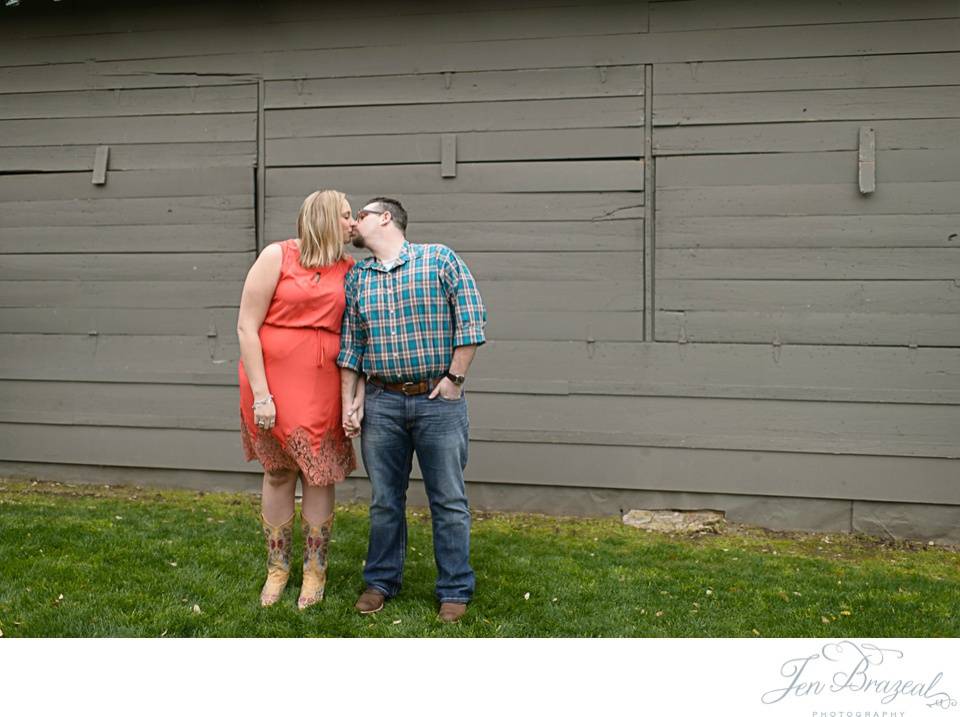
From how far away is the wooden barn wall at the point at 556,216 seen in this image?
18.0 feet

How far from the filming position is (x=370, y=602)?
153 inches

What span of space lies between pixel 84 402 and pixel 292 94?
268 cm

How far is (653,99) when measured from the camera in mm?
5734

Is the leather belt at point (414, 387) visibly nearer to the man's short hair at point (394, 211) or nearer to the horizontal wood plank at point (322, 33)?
the man's short hair at point (394, 211)

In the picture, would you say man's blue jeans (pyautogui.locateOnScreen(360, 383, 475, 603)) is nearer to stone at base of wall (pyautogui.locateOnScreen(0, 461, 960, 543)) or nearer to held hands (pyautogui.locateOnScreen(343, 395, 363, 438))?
held hands (pyautogui.locateOnScreen(343, 395, 363, 438))

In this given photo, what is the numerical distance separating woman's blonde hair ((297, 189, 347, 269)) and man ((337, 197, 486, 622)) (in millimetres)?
116

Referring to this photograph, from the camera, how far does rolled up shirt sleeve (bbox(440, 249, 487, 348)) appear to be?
362cm

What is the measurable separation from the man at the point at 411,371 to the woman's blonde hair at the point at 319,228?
116 mm

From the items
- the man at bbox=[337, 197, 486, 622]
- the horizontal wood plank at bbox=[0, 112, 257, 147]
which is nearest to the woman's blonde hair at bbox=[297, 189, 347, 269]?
the man at bbox=[337, 197, 486, 622]

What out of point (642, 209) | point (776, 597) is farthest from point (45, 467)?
point (776, 597)

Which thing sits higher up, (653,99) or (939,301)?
(653,99)

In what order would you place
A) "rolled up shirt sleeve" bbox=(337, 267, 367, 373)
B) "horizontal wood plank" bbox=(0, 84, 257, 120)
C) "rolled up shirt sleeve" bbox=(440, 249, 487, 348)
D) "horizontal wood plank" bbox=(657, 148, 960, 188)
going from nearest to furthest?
"rolled up shirt sleeve" bbox=(440, 249, 487, 348) < "rolled up shirt sleeve" bbox=(337, 267, 367, 373) < "horizontal wood plank" bbox=(657, 148, 960, 188) < "horizontal wood plank" bbox=(0, 84, 257, 120)

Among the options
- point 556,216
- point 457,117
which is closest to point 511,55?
point 457,117

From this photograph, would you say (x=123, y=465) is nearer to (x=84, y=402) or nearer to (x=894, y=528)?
(x=84, y=402)
